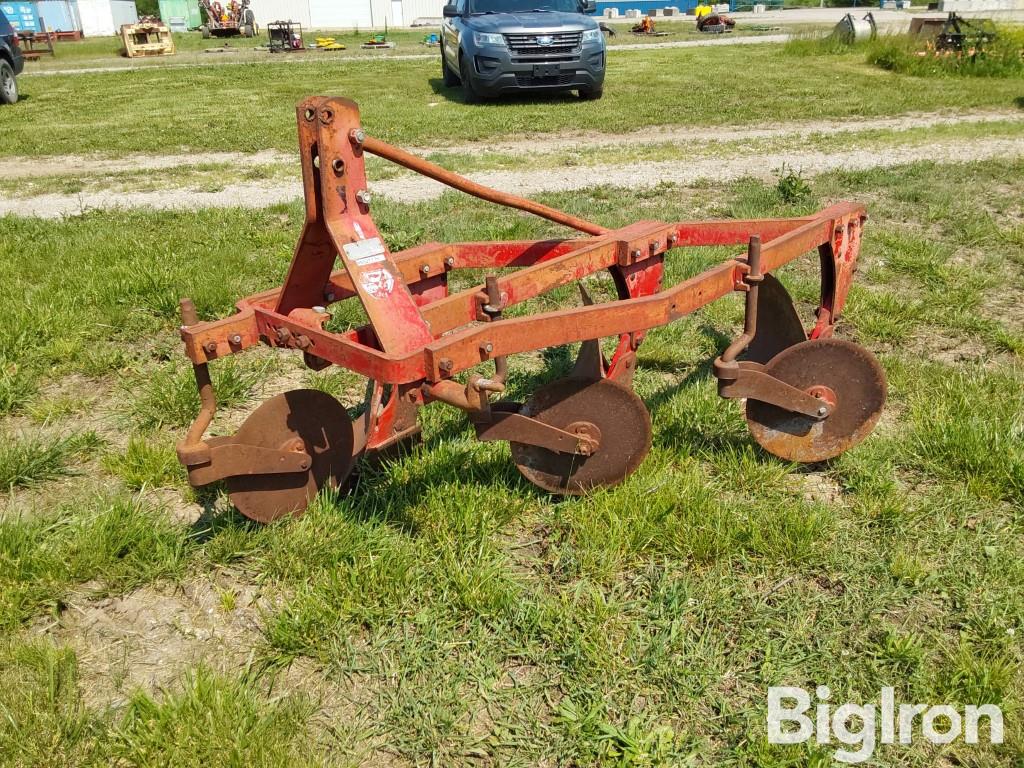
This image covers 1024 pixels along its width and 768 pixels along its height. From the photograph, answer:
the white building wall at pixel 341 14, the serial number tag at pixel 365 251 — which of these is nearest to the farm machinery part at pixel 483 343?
the serial number tag at pixel 365 251

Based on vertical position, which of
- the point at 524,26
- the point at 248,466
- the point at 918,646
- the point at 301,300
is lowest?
the point at 918,646

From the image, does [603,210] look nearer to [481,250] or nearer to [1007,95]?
[481,250]

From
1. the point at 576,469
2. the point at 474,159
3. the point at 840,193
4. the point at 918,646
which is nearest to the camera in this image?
the point at 918,646

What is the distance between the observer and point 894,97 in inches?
480

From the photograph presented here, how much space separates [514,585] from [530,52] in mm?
11298

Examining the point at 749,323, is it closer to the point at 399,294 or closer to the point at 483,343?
the point at 483,343

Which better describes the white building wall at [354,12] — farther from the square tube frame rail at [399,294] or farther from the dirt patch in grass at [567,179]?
the square tube frame rail at [399,294]

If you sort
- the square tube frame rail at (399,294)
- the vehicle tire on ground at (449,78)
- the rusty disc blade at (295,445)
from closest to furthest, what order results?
the square tube frame rail at (399,294), the rusty disc blade at (295,445), the vehicle tire on ground at (449,78)

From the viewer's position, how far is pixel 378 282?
2.45 metres

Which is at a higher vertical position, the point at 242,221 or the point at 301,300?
the point at 301,300

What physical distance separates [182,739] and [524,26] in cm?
1203

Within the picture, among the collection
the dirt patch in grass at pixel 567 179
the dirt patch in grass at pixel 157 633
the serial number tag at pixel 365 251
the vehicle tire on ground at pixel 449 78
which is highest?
the serial number tag at pixel 365 251

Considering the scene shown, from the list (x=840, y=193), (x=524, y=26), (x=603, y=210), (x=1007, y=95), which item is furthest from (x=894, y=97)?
(x=603, y=210)

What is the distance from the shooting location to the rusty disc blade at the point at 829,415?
9.95ft
